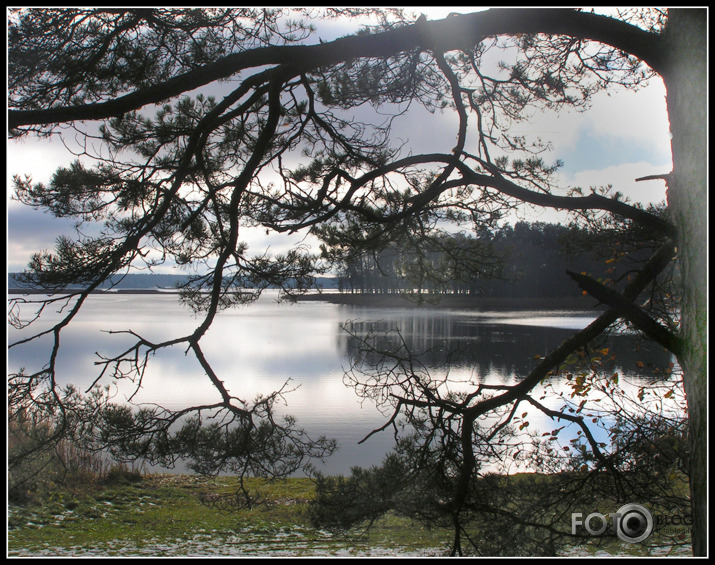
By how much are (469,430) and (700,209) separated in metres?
1.03

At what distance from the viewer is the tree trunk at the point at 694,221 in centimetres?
139

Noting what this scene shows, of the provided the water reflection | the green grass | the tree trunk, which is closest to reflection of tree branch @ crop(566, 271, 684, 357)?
the tree trunk

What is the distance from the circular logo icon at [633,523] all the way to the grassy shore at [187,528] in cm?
13

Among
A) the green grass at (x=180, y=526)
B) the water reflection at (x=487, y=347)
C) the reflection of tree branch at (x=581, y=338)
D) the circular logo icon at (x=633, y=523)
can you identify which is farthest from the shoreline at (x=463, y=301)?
the green grass at (x=180, y=526)

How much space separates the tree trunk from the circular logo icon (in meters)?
0.37

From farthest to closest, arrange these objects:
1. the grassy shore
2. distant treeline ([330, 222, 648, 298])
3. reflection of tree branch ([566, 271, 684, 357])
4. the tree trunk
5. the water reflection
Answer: distant treeline ([330, 222, 648, 298]) → the grassy shore → the water reflection → the tree trunk → reflection of tree branch ([566, 271, 684, 357])

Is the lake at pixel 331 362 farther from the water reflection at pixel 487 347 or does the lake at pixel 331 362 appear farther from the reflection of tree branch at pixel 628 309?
the reflection of tree branch at pixel 628 309

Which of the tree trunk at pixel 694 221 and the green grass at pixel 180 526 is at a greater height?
the tree trunk at pixel 694 221

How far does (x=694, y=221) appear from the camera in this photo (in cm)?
142

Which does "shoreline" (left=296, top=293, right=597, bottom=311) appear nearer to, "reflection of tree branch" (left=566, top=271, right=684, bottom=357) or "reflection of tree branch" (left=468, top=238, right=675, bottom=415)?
"reflection of tree branch" (left=468, top=238, right=675, bottom=415)

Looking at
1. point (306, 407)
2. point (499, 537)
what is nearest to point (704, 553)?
point (499, 537)

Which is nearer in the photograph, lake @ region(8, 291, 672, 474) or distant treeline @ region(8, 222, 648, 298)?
distant treeline @ region(8, 222, 648, 298)

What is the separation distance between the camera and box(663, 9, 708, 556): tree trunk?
139 cm

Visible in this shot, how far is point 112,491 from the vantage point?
3529 mm
